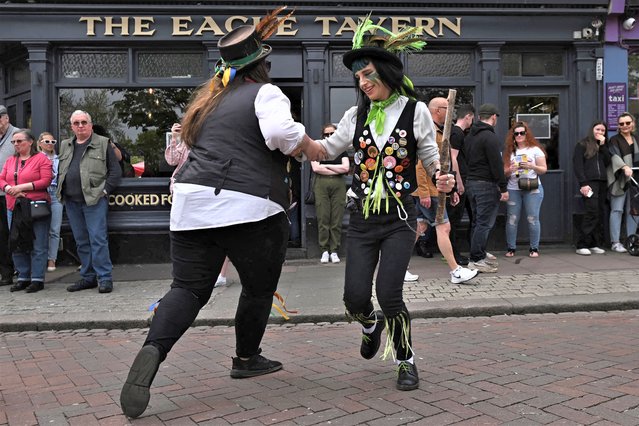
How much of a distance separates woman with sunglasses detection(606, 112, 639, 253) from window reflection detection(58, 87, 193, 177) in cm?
628

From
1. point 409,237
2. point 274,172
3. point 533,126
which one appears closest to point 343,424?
point 409,237

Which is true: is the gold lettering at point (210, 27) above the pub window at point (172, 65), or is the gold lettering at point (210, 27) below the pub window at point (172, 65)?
above

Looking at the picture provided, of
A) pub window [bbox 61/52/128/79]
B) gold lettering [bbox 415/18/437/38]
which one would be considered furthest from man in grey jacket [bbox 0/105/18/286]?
gold lettering [bbox 415/18/437/38]

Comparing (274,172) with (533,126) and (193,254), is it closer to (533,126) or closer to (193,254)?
(193,254)

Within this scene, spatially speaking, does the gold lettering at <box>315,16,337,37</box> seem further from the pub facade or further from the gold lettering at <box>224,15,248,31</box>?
the gold lettering at <box>224,15,248,31</box>

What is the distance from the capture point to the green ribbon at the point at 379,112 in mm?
3488

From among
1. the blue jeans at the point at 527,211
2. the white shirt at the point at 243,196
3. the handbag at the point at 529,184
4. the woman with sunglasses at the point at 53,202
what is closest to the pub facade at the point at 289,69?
the woman with sunglasses at the point at 53,202

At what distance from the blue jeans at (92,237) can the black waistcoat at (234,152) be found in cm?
389

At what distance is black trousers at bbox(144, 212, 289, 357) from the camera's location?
313cm

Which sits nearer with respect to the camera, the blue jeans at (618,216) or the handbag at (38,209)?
the handbag at (38,209)

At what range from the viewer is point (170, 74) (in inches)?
348

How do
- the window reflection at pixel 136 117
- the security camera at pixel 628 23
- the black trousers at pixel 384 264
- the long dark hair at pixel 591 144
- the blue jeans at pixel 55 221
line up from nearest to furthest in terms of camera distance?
the black trousers at pixel 384 264
the blue jeans at pixel 55 221
the long dark hair at pixel 591 144
the window reflection at pixel 136 117
the security camera at pixel 628 23

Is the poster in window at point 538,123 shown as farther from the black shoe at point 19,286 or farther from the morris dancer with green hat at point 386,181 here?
the black shoe at point 19,286

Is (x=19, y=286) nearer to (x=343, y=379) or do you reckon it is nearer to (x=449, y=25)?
(x=343, y=379)
